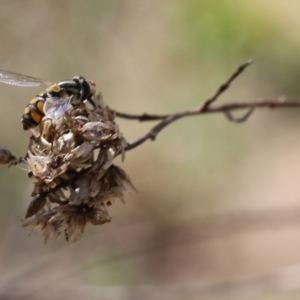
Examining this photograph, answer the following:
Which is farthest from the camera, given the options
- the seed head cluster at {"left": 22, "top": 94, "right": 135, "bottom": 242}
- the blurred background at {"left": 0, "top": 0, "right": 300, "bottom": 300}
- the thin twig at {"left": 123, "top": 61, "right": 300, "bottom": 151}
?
the blurred background at {"left": 0, "top": 0, "right": 300, "bottom": 300}

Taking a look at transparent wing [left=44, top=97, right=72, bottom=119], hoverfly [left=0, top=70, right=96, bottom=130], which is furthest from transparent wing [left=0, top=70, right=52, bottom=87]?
transparent wing [left=44, top=97, right=72, bottom=119]

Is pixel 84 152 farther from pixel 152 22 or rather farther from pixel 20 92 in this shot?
pixel 152 22

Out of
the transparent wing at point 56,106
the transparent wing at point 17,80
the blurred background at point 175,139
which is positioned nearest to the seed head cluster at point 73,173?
the transparent wing at point 56,106

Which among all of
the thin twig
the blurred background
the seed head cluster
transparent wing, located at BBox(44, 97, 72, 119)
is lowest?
the seed head cluster

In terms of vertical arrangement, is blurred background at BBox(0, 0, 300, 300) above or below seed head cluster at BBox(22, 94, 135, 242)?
above

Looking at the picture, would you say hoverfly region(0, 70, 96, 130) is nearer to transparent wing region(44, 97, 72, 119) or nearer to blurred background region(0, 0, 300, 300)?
transparent wing region(44, 97, 72, 119)

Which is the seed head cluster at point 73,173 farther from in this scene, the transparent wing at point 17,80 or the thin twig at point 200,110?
the transparent wing at point 17,80

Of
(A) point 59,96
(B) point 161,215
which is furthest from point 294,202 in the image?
(A) point 59,96
